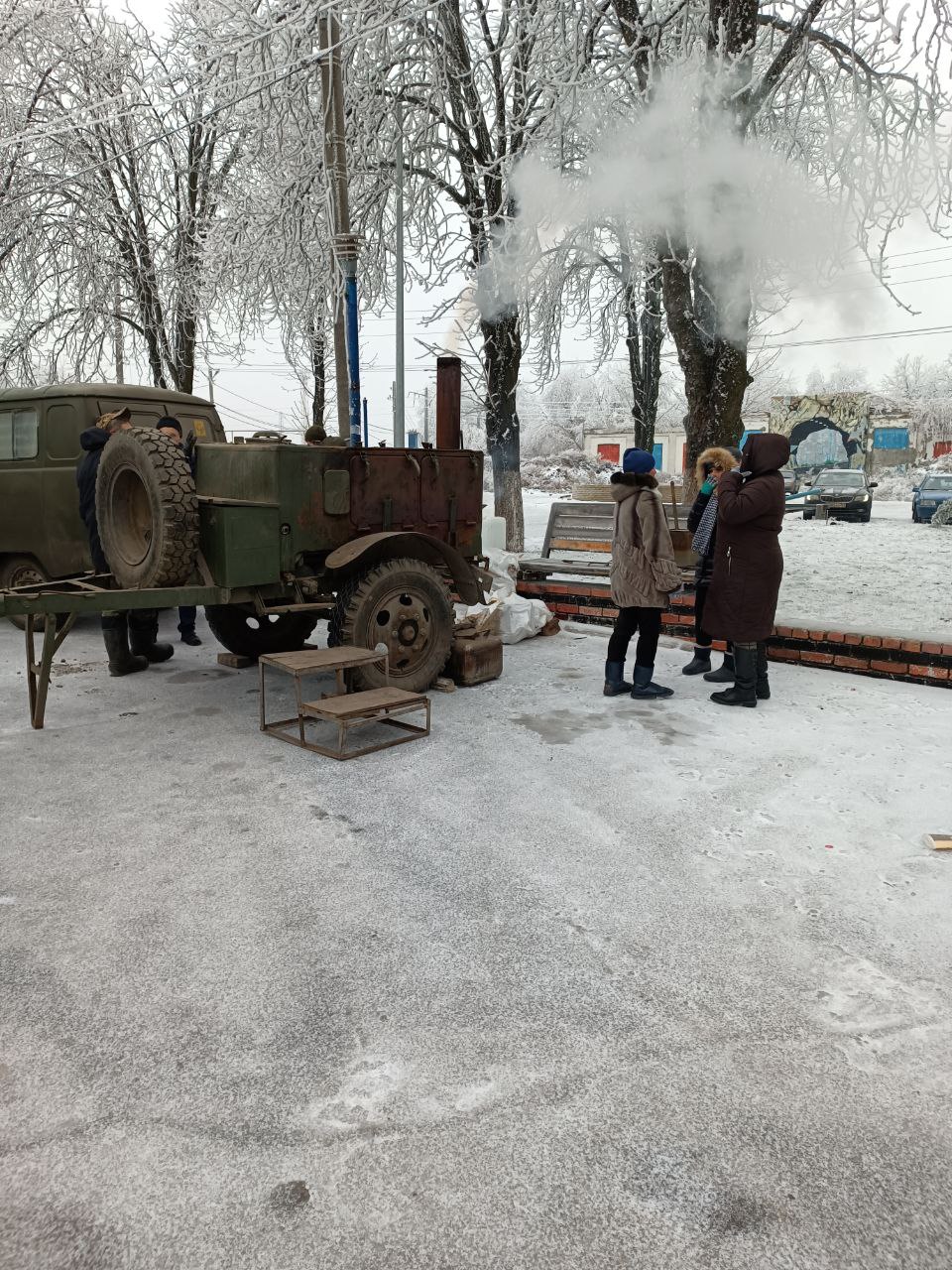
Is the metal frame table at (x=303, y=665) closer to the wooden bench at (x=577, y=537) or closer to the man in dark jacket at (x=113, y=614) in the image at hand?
the man in dark jacket at (x=113, y=614)

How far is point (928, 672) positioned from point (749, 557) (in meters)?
1.68

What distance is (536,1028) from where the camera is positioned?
2.49m

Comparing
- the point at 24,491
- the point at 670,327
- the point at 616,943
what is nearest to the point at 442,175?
the point at 670,327

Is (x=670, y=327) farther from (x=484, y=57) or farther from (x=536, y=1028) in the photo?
(x=536, y=1028)

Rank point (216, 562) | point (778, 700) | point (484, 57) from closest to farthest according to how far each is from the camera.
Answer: point (216, 562)
point (778, 700)
point (484, 57)

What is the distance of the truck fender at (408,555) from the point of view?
5477 mm

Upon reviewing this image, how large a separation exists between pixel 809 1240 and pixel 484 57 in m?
12.1

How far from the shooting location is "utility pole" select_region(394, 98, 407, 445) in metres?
11.9

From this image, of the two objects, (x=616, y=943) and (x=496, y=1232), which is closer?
(x=496, y=1232)

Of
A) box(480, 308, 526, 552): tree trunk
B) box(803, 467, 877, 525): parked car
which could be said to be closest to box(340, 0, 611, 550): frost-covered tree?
box(480, 308, 526, 552): tree trunk

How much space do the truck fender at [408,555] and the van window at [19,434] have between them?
13.1 ft

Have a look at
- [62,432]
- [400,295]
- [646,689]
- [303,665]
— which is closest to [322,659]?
[303,665]

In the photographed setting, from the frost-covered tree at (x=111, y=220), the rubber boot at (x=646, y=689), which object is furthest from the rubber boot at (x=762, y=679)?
the frost-covered tree at (x=111, y=220)

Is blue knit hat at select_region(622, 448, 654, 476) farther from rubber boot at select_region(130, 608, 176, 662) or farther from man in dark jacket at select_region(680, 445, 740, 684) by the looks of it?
rubber boot at select_region(130, 608, 176, 662)
